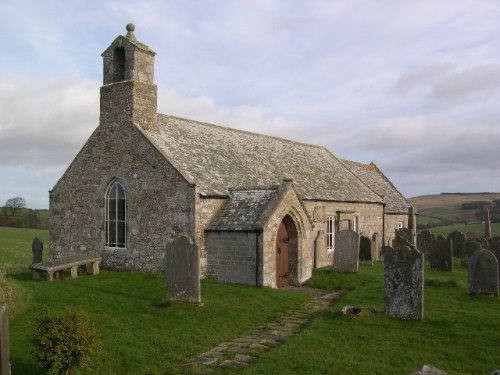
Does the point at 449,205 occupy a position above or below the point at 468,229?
above

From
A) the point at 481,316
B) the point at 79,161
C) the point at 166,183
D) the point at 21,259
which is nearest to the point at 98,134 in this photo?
the point at 79,161

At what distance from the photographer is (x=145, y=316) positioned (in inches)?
484

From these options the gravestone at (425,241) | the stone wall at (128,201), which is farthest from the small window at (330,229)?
the stone wall at (128,201)

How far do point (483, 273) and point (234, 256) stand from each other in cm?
837

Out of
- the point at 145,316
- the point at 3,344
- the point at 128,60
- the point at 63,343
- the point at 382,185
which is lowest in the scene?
the point at 145,316

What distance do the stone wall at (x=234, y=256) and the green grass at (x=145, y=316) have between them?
1.84 feet

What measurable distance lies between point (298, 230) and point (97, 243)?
346 inches

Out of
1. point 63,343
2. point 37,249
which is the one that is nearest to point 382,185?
point 37,249

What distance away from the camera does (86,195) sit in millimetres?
20766

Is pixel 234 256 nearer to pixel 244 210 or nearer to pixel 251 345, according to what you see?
pixel 244 210

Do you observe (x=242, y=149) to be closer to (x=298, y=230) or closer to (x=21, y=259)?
(x=298, y=230)

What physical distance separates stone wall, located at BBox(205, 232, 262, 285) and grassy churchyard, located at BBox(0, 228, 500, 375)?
0.60 metres

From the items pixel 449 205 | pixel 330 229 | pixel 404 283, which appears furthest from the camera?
pixel 449 205

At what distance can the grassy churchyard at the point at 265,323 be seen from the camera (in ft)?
29.6
